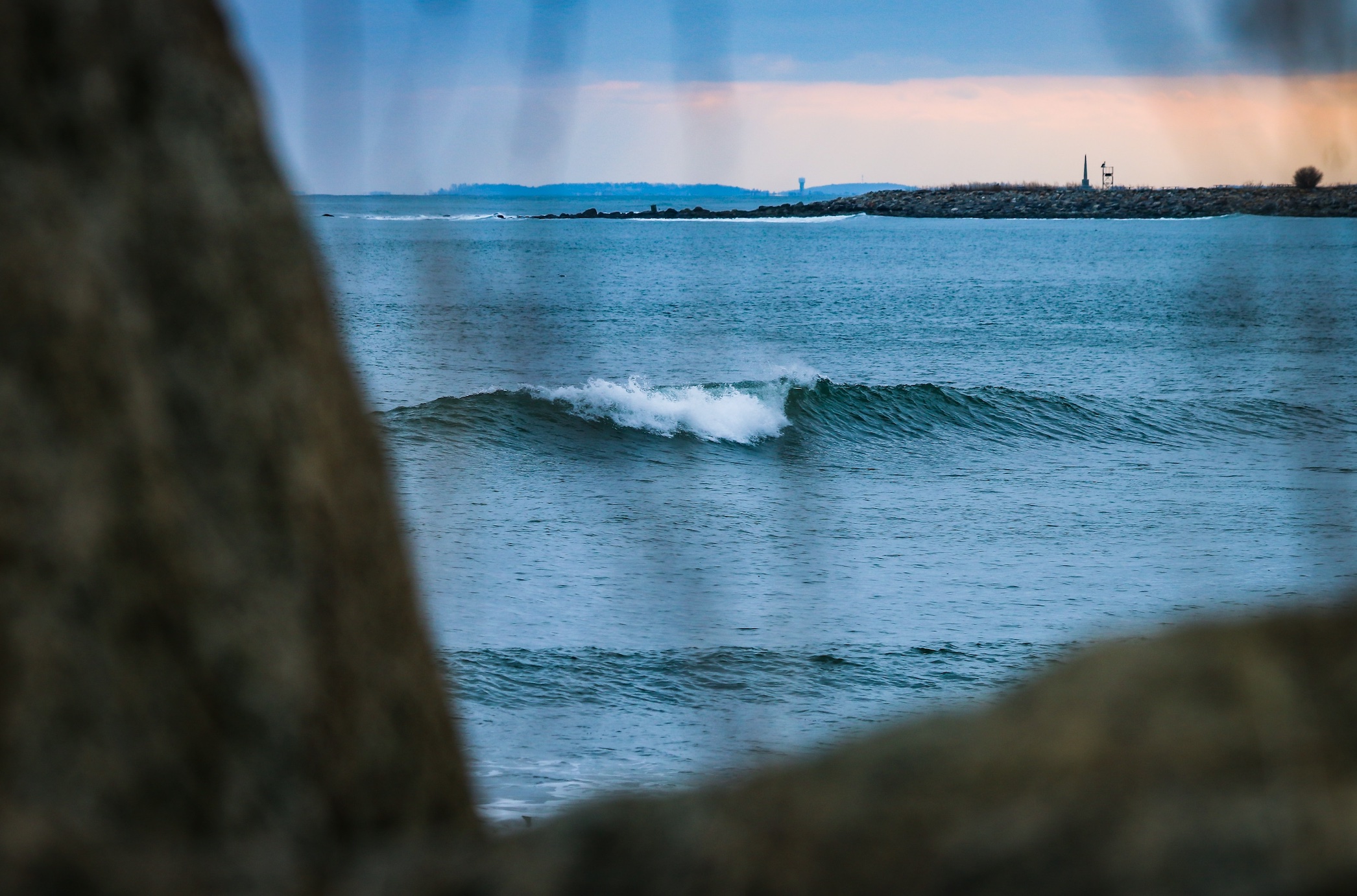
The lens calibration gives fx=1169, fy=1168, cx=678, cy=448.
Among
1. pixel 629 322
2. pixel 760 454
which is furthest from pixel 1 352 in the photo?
pixel 629 322

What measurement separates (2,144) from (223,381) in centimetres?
32

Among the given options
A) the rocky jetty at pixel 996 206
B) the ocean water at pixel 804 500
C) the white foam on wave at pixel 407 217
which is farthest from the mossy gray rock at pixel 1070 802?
the white foam on wave at pixel 407 217

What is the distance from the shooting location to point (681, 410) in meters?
20.7

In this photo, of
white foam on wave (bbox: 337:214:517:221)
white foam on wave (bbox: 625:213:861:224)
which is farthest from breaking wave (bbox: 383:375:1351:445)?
white foam on wave (bbox: 625:213:861:224)

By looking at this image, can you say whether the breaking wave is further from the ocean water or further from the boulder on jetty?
the boulder on jetty

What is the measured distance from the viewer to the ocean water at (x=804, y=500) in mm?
7602

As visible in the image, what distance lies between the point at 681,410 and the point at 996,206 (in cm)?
12445

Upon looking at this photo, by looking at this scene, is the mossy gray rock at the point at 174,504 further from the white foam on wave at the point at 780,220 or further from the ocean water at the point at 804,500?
the white foam on wave at the point at 780,220

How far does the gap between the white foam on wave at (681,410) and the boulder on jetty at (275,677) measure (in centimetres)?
1804

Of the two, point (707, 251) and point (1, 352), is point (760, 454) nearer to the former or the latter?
point (1, 352)

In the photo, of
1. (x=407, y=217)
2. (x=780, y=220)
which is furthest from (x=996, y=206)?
(x=407, y=217)

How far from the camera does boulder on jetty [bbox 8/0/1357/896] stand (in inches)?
36.2

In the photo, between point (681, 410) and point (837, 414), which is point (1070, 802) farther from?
point (837, 414)

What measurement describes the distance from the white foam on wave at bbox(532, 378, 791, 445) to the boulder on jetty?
18.0 meters
